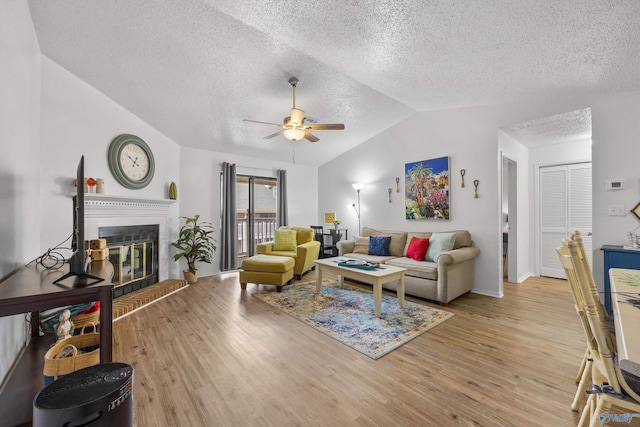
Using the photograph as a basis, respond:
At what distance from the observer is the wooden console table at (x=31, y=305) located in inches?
49.4

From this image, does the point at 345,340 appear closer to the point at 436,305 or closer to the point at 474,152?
the point at 436,305

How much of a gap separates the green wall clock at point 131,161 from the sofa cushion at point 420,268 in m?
3.77

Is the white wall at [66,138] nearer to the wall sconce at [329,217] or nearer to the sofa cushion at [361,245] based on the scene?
the sofa cushion at [361,245]

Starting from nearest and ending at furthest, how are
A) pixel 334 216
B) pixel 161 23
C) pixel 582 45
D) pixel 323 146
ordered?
pixel 582 45, pixel 161 23, pixel 323 146, pixel 334 216

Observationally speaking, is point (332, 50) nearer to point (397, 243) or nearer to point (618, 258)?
point (397, 243)

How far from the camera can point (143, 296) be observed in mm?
3482

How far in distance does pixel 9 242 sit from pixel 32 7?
1.89 m

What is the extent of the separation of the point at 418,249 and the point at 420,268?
19.2 inches

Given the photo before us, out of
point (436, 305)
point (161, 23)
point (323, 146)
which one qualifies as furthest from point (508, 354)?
point (323, 146)

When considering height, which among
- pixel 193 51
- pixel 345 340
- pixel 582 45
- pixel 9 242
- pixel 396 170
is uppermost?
pixel 193 51

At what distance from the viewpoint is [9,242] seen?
1.89m

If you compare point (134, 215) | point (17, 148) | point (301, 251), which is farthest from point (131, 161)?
point (301, 251)

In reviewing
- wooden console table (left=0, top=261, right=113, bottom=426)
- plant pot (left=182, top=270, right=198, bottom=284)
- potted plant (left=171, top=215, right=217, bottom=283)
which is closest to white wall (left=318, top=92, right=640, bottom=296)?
potted plant (left=171, top=215, right=217, bottom=283)

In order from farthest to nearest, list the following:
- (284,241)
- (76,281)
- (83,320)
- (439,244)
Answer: (284,241)
(439,244)
(83,320)
(76,281)
